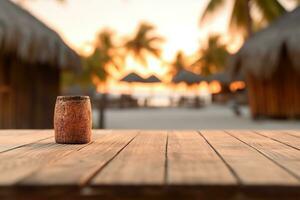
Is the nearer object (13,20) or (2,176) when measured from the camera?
(2,176)

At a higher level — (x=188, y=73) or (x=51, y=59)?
(x=188, y=73)

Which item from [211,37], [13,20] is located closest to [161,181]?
[13,20]

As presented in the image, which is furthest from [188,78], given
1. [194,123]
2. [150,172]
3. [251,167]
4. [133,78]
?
[150,172]

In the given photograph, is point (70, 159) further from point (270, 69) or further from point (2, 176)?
point (270, 69)

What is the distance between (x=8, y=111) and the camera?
7.60 m

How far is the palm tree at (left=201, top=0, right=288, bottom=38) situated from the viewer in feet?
50.2

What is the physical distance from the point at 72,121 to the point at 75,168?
2.47 feet

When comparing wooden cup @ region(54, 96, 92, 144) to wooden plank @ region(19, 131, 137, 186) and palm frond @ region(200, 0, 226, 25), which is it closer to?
wooden plank @ region(19, 131, 137, 186)

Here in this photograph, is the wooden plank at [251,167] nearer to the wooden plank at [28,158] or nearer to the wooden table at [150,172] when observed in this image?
the wooden table at [150,172]

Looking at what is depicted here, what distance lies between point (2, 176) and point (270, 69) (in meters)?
10.5

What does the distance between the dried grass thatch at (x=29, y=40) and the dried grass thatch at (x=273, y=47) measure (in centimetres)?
528

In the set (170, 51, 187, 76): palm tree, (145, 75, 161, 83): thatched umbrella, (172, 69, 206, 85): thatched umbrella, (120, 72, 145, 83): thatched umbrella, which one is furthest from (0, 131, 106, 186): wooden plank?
(170, 51, 187, 76): palm tree

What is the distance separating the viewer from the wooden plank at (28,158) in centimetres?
117

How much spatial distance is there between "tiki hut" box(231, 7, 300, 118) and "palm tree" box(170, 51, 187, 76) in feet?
123
